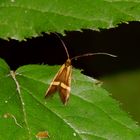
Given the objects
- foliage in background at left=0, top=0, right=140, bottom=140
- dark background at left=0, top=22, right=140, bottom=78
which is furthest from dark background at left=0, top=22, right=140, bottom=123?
foliage in background at left=0, top=0, right=140, bottom=140

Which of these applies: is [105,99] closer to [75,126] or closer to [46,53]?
[75,126]

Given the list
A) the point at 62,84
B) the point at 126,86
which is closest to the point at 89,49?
the point at 126,86

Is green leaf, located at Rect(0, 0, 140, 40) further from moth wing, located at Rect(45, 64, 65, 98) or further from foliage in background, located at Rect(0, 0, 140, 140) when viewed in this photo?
moth wing, located at Rect(45, 64, 65, 98)

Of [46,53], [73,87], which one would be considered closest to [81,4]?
[73,87]

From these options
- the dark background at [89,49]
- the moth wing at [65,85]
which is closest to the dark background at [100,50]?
the dark background at [89,49]

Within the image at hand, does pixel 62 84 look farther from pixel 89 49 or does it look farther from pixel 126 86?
pixel 126 86

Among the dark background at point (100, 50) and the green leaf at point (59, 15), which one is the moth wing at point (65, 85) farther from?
the dark background at point (100, 50)
